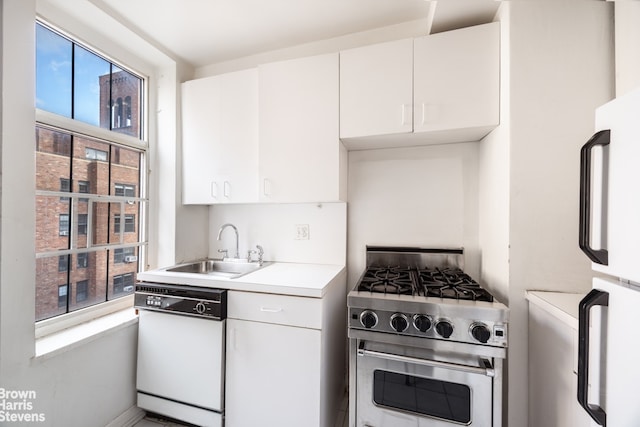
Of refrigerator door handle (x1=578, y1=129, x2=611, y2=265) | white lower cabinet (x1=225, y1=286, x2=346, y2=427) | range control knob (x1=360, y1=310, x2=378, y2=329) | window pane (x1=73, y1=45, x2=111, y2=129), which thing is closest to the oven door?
range control knob (x1=360, y1=310, x2=378, y2=329)

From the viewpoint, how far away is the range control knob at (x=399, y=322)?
117cm

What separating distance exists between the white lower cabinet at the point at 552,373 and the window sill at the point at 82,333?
2260 mm

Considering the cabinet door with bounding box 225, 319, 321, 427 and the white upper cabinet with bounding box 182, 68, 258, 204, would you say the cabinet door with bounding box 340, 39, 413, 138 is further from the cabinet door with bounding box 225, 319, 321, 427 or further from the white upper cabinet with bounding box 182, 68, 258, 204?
the cabinet door with bounding box 225, 319, 321, 427

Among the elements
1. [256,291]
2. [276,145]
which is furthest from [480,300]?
[276,145]

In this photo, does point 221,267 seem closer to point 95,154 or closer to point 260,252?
point 260,252

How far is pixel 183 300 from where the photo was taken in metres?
1.53

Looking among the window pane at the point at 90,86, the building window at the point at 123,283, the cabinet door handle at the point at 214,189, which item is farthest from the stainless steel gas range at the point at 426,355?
the window pane at the point at 90,86

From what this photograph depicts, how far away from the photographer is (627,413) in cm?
56

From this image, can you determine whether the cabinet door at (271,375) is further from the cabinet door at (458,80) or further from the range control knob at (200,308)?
the cabinet door at (458,80)

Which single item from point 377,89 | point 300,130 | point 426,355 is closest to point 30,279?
point 300,130

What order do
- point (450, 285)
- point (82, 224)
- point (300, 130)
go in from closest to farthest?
1. point (450, 285)
2. point (82, 224)
3. point (300, 130)

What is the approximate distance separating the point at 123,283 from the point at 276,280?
3.98 feet

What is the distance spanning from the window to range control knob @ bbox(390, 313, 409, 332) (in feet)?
6.05

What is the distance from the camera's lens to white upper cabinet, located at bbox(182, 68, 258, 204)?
186 centimetres
